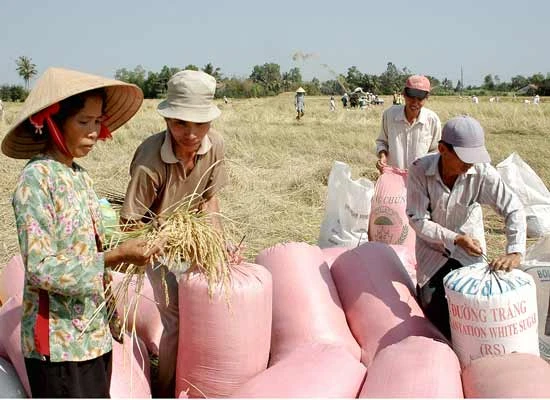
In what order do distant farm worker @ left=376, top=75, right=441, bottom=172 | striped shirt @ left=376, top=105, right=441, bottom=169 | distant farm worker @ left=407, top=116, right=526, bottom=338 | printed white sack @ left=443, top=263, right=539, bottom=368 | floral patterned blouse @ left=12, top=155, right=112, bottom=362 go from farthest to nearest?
striped shirt @ left=376, top=105, right=441, bottom=169
distant farm worker @ left=376, top=75, right=441, bottom=172
distant farm worker @ left=407, top=116, right=526, bottom=338
printed white sack @ left=443, top=263, right=539, bottom=368
floral patterned blouse @ left=12, top=155, right=112, bottom=362

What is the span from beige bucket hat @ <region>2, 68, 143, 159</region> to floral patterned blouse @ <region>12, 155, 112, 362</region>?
0.15m

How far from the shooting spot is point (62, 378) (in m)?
1.83

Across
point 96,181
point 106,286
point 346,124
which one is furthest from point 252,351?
point 346,124

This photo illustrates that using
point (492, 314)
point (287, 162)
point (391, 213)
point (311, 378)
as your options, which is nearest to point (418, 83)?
point (391, 213)

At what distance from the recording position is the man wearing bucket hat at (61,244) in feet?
5.63

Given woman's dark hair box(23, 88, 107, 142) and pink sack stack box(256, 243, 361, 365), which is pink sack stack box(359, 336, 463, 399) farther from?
woman's dark hair box(23, 88, 107, 142)

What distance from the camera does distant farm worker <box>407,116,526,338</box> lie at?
108 inches

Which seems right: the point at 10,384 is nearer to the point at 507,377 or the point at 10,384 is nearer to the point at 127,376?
the point at 127,376

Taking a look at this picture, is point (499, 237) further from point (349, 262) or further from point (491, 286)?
point (491, 286)

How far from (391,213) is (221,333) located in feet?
6.60

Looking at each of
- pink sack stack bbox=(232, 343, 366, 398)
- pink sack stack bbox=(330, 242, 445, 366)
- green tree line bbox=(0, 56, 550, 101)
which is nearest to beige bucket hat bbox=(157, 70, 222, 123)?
pink sack stack bbox=(232, 343, 366, 398)

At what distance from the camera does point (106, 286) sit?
205 centimetres

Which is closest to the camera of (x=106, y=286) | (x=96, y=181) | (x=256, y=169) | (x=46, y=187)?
(x=46, y=187)

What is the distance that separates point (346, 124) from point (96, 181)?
34.4ft
